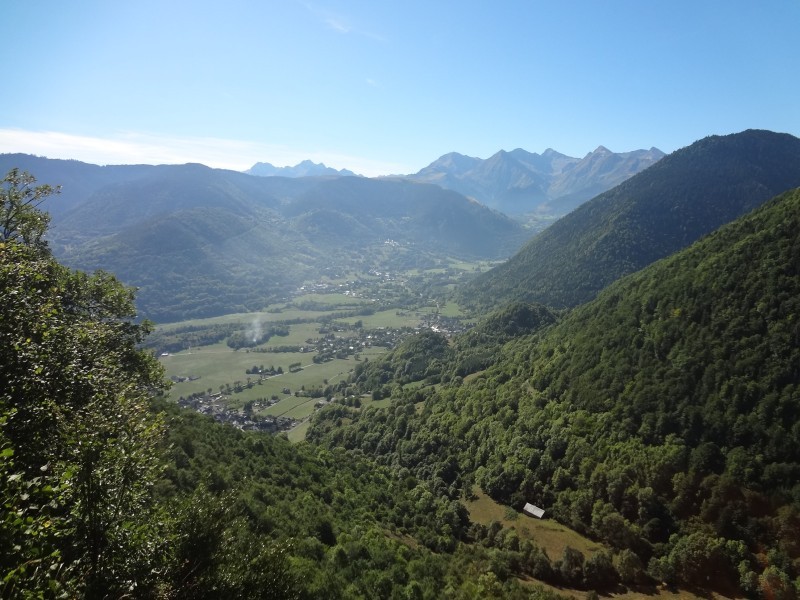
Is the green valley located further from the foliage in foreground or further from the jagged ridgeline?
the jagged ridgeline

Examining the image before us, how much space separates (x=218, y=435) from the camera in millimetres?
58000

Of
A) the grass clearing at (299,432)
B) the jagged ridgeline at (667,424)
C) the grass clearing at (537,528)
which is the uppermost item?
the jagged ridgeline at (667,424)

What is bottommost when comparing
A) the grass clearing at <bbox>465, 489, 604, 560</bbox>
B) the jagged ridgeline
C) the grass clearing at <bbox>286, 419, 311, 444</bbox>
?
the grass clearing at <bbox>286, 419, 311, 444</bbox>

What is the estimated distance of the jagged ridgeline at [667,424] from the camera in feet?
163

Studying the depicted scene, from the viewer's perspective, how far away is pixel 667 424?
206 feet

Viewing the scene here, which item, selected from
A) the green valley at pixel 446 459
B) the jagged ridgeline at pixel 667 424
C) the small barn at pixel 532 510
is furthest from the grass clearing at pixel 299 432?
the small barn at pixel 532 510

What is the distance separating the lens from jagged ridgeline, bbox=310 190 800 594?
163 feet

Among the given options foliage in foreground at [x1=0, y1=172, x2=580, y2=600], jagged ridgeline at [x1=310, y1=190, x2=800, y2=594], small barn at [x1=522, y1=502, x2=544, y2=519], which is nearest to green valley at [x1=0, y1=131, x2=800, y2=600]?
foliage in foreground at [x1=0, y1=172, x2=580, y2=600]

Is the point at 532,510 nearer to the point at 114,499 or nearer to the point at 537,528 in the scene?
the point at 537,528

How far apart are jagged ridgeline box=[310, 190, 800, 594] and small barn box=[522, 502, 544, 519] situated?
155 cm

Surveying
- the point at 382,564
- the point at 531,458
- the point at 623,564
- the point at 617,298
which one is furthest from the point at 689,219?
the point at 382,564

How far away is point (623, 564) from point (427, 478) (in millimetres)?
35853

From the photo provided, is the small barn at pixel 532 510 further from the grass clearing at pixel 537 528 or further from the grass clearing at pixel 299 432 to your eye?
the grass clearing at pixel 299 432

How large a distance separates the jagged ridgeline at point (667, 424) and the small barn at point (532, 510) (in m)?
1.55
